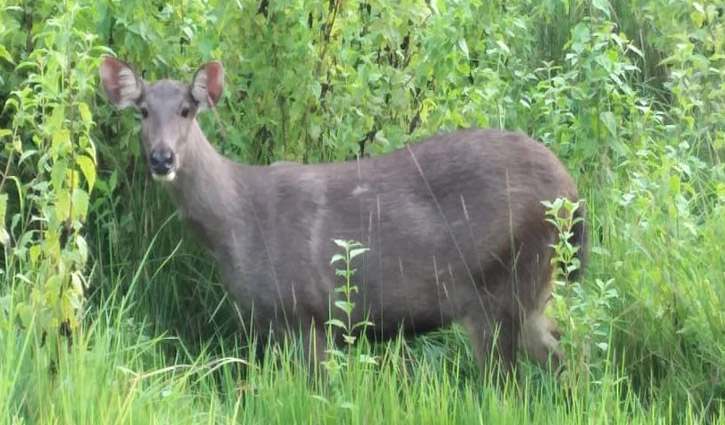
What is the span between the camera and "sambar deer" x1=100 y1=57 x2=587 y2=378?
21.0 feet

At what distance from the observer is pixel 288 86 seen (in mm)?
7062

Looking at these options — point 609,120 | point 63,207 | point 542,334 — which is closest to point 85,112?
point 63,207

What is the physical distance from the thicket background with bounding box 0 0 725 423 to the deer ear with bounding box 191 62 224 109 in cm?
31

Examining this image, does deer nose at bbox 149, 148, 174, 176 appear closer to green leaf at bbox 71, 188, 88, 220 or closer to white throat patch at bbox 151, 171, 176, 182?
white throat patch at bbox 151, 171, 176, 182

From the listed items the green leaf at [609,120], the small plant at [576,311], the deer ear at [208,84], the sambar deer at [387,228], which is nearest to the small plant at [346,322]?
the sambar deer at [387,228]

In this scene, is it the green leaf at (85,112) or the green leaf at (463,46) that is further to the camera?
the green leaf at (463,46)

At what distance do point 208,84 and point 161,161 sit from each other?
1.55 ft

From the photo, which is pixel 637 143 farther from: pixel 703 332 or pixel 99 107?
pixel 99 107

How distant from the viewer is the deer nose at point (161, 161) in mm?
6227

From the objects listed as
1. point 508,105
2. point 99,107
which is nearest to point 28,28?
point 99,107

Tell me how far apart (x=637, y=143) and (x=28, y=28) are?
2.94m

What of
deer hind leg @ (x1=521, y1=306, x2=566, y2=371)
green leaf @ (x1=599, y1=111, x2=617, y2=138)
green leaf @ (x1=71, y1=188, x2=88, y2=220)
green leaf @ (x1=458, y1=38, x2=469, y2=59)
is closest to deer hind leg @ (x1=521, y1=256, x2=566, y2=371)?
deer hind leg @ (x1=521, y1=306, x2=566, y2=371)

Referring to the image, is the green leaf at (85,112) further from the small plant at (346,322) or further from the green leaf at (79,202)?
the small plant at (346,322)

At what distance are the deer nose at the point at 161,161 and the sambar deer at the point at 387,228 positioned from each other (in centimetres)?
8
